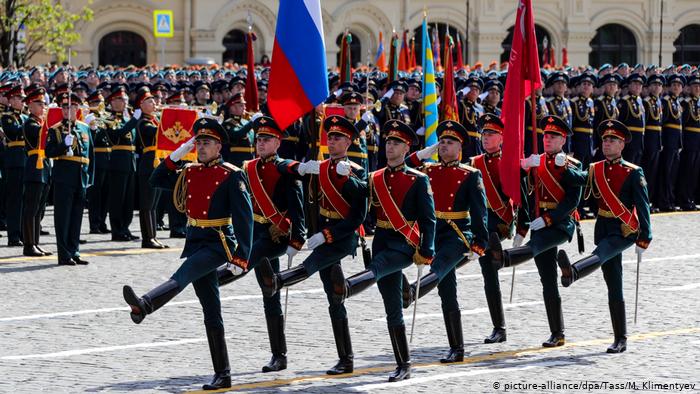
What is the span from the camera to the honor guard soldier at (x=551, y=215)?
442 inches

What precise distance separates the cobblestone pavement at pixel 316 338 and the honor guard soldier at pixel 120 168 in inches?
95.2

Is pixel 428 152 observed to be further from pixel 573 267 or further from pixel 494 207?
pixel 573 267

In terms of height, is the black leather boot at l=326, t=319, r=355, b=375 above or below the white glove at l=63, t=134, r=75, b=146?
below

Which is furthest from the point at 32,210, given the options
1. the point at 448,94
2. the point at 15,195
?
the point at 448,94

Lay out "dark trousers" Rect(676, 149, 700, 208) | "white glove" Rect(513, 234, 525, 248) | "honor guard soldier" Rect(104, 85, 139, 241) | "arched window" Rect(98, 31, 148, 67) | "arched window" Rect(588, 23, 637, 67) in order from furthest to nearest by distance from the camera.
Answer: "arched window" Rect(588, 23, 637, 67)
"arched window" Rect(98, 31, 148, 67)
"dark trousers" Rect(676, 149, 700, 208)
"honor guard soldier" Rect(104, 85, 139, 241)
"white glove" Rect(513, 234, 525, 248)

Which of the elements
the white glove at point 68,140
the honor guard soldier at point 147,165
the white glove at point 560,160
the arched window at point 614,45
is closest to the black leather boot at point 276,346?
the white glove at point 560,160

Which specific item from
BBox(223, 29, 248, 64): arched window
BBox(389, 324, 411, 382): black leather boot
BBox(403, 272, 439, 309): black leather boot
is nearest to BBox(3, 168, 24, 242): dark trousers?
BBox(403, 272, 439, 309): black leather boot

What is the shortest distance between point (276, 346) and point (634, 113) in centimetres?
1150

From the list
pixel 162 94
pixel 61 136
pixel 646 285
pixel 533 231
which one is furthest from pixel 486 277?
pixel 162 94

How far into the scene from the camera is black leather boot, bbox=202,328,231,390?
9.62 m

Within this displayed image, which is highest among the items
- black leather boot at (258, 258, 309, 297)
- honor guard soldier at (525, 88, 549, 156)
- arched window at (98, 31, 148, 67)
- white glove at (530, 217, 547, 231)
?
arched window at (98, 31, 148, 67)

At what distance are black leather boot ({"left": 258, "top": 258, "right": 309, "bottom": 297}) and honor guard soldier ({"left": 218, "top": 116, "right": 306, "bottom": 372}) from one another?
1.00ft

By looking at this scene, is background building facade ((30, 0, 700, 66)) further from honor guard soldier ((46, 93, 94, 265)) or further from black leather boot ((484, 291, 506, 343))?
black leather boot ((484, 291, 506, 343))

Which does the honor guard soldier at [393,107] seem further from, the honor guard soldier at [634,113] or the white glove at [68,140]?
the white glove at [68,140]
